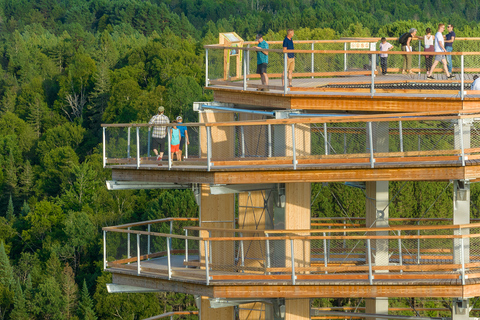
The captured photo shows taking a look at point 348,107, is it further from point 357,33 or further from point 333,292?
point 357,33

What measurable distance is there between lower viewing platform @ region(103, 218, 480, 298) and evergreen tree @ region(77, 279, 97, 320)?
280ft

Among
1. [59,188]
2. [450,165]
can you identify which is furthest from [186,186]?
[59,188]

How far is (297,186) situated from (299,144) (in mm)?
1144

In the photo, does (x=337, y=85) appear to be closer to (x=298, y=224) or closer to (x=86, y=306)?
(x=298, y=224)

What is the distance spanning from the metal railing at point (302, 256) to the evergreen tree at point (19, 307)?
93.6m

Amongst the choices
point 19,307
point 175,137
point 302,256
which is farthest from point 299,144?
point 19,307

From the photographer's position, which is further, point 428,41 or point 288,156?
point 428,41

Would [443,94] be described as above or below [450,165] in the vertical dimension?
above

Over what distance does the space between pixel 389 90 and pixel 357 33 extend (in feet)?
499

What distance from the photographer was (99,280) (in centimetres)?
11269

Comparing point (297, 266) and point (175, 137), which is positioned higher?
point (175, 137)

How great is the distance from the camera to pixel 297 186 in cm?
2727

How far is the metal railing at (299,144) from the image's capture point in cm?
2503

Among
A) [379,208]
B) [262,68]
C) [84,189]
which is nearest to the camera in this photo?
[262,68]
